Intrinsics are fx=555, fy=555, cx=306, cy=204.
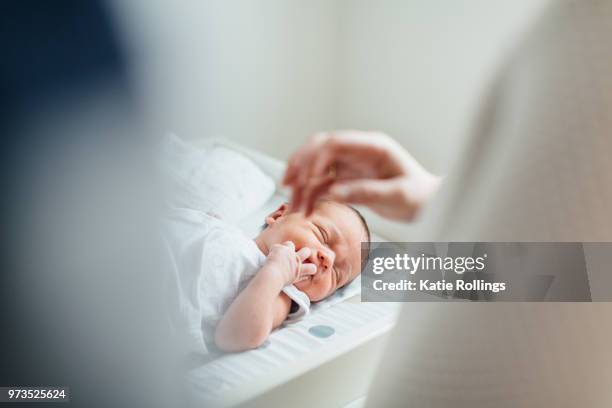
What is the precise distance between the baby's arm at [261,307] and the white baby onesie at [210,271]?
0.02 m

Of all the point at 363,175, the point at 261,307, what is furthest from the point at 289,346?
the point at 363,175

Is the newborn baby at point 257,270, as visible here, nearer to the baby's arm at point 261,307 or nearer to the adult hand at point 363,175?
the baby's arm at point 261,307

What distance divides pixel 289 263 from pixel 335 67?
1.14m

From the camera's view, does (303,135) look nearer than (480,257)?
No

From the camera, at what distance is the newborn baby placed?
903 millimetres

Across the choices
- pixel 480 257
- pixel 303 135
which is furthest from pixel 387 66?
pixel 480 257

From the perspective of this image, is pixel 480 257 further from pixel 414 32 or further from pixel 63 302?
pixel 414 32

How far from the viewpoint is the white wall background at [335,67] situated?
5.17 feet

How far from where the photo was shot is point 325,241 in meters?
1.12

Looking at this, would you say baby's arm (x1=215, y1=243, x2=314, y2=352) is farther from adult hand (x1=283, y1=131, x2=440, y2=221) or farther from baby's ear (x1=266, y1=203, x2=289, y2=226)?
adult hand (x1=283, y1=131, x2=440, y2=221)

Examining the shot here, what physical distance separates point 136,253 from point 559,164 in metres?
0.22

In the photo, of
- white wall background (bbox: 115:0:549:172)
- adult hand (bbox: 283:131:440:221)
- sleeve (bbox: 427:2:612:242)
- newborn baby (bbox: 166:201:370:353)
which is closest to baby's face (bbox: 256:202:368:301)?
newborn baby (bbox: 166:201:370:353)

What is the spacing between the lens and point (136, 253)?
0.30m

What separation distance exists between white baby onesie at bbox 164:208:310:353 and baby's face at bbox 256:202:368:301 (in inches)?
2.5
